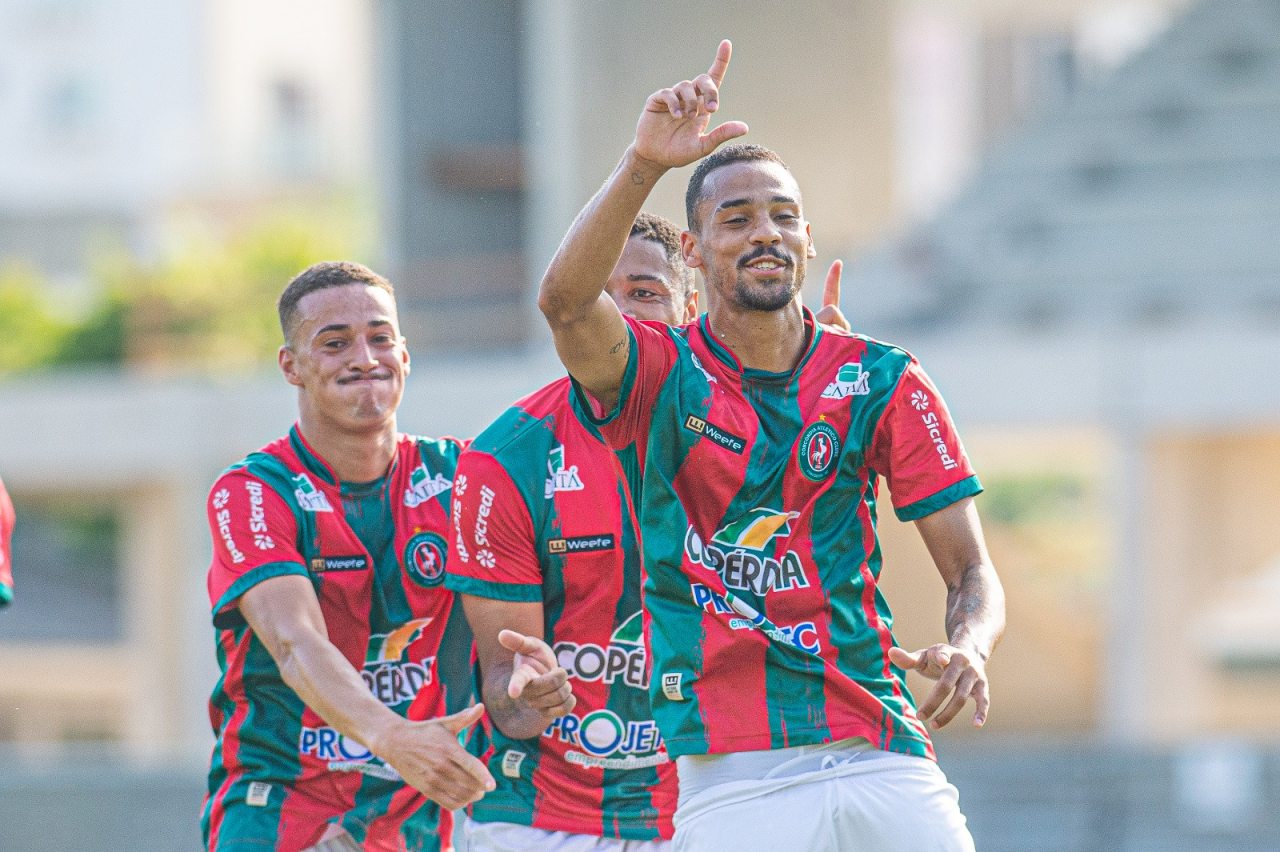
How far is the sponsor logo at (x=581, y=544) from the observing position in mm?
4930

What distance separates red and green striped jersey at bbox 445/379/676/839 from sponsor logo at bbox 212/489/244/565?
1.76 ft

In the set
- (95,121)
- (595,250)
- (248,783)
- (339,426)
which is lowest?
(248,783)

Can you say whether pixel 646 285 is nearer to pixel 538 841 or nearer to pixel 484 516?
pixel 484 516

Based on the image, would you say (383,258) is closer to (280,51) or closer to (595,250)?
(595,250)

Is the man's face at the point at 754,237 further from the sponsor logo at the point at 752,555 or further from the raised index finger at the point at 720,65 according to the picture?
the sponsor logo at the point at 752,555

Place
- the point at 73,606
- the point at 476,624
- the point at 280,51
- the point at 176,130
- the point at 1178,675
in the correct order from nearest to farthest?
the point at 476,624, the point at 1178,675, the point at 73,606, the point at 176,130, the point at 280,51

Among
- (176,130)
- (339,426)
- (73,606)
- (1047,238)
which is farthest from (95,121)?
(339,426)

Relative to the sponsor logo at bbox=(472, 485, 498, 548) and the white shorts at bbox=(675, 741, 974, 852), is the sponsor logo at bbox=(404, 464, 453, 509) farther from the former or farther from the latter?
the white shorts at bbox=(675, 741, 974, 852)

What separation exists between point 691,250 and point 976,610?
1.02 m

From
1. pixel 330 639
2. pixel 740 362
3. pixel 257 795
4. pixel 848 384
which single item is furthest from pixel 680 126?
pixel 257 795

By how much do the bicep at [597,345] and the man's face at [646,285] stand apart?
0.94 meters

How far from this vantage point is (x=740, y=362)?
14.0ft

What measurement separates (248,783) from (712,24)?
18802 mm

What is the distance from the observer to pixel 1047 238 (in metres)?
20.4
